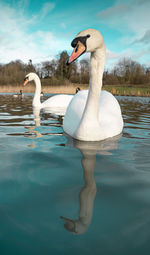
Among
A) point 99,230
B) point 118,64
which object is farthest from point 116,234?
point 118,64

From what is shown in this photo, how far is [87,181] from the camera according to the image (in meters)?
2.04

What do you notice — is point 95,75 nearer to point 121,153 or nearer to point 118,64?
point 121,153

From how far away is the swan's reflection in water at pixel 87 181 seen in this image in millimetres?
1392

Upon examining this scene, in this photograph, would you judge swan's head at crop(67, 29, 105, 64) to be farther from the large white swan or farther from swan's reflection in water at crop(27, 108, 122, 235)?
swan's reflection in water at crop(27, 108, 122, 235)

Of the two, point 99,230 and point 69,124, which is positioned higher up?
point 69,124

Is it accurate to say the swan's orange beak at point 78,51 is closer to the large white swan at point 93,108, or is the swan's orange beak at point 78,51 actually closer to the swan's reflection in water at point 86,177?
the large white swan at point 93,108

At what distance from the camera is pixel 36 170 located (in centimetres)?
231

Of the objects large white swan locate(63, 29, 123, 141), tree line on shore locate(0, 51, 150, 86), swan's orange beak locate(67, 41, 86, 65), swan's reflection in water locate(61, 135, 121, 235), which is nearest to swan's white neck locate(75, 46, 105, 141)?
large white swan locate(63, 29, 123, 141)

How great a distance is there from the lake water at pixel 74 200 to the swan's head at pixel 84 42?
131 centimetres

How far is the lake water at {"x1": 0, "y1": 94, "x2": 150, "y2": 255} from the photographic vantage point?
1240 millimetres

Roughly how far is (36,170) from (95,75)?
1710 millimetres

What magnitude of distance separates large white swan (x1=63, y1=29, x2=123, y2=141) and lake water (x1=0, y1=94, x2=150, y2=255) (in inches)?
12.1

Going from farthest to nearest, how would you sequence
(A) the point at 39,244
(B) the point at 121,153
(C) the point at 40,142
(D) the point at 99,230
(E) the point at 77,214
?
1. (C) the point at 40,142
2. (B) the point at 121,153
3. (E) the point at 77,214
4. (D) the point at 99,230
5. (A) the point at 39,244

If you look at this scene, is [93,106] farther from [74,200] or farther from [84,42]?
[74,200]
